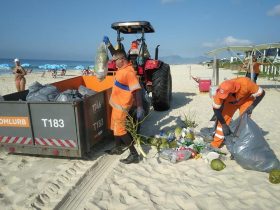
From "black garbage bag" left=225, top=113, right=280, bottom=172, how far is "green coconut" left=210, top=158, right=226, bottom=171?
9.1 inches

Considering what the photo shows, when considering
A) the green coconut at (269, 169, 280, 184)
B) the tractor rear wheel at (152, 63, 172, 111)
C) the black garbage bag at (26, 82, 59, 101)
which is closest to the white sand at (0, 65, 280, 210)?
the green coconut at (269, 169, 280, 184)

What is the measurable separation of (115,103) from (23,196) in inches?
67.5

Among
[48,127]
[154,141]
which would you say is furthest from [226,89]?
[48,127]

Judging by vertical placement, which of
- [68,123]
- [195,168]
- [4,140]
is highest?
[68,123]

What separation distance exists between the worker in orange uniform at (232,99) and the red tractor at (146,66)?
2.52 metres

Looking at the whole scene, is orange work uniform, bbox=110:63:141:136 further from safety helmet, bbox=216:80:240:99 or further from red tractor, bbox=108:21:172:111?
red tractor, bbox=108:21:172:111

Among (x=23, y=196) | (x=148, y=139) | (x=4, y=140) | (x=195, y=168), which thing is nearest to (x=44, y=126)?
(x=4, y=140)

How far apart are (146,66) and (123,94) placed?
2.91 m

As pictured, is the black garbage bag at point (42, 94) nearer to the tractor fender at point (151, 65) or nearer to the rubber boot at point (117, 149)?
the rubber boot at point (117, 149)

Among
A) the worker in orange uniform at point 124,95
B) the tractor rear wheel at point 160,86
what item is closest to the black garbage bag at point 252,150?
the worker in orange uniform at point 124,95

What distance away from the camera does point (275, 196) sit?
9.79 feet

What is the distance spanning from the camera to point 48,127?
3.80 meters

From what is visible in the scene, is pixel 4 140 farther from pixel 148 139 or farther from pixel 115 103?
pixel 148 139

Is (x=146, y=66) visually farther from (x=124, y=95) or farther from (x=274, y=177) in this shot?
(x=274, y=177)
